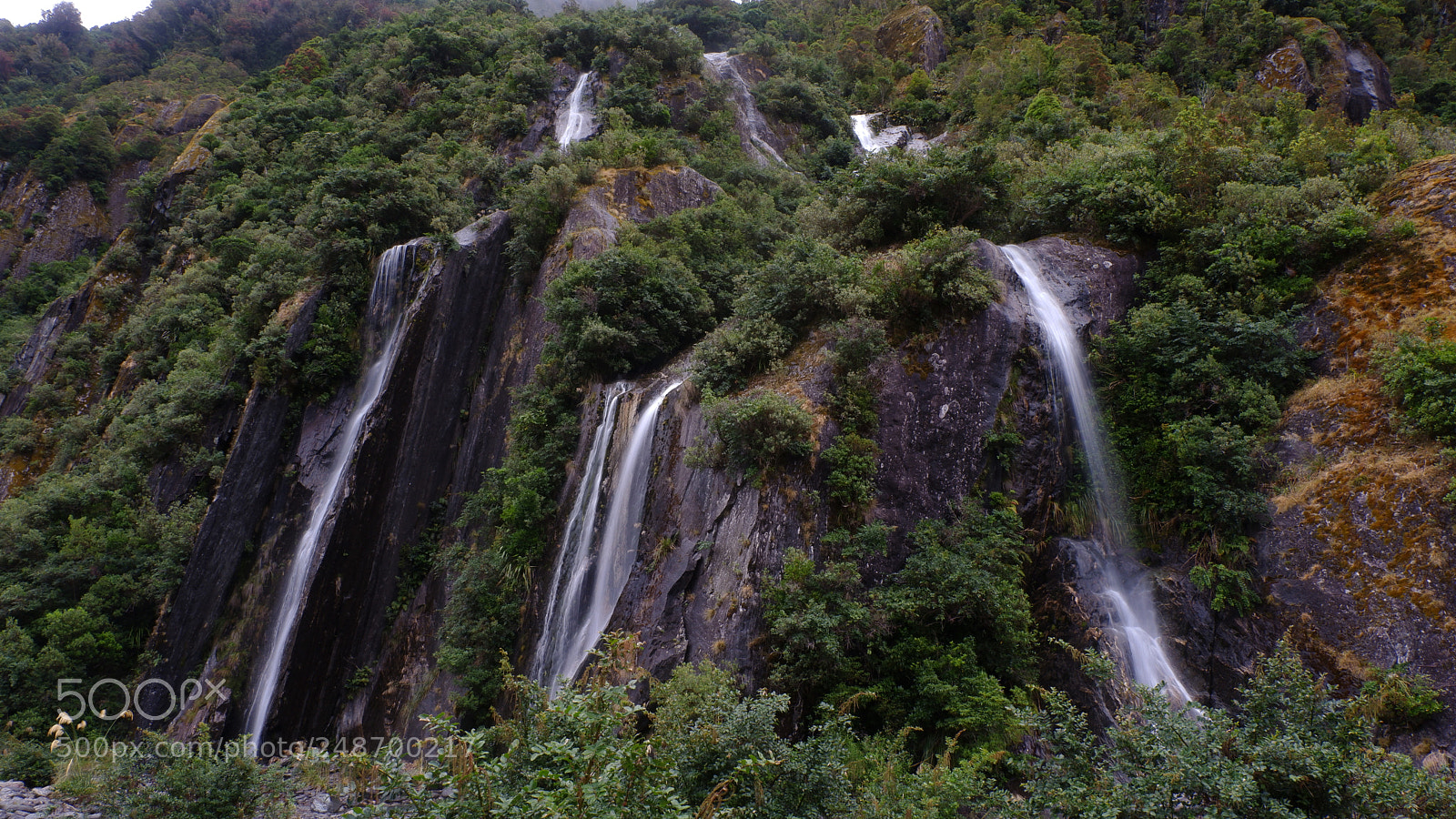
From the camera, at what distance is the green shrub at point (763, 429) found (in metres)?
8.66

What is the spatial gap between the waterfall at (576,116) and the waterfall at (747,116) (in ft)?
19.5

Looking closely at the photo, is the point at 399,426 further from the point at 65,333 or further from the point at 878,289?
the point at 65,333

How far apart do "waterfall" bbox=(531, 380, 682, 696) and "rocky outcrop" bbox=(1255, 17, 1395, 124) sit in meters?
28.5

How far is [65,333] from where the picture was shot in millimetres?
26203

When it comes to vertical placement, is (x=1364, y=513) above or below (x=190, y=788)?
above

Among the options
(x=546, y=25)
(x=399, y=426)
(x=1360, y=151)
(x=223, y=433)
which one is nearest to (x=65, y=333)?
(x=223, y=433)

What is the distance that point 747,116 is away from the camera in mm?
26812

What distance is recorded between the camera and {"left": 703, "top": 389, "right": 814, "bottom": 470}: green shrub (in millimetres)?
8656

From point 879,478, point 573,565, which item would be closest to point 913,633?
point 879,478

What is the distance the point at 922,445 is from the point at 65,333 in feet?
120

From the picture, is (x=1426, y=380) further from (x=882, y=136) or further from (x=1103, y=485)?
(x=882, y=136)

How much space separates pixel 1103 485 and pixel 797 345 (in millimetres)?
5252

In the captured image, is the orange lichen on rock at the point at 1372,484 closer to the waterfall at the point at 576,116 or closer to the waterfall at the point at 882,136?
the waterfall at the point at 882,136

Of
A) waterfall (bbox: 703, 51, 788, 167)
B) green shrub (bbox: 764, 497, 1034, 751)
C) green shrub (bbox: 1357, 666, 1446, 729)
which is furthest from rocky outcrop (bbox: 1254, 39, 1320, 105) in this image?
green shrub (bbox: 764, 497, 1034, 751)
